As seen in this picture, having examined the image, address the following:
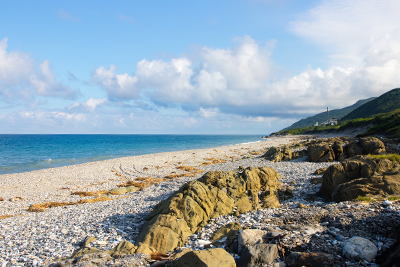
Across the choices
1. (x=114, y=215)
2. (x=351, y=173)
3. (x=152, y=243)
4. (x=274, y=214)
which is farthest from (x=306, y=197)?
(x=114, y=215)

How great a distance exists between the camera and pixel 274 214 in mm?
9641

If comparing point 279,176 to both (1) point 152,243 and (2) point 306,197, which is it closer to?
(2) point 306,197

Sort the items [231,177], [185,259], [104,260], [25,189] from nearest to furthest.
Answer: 1. [185,259]
2. [104,260]
3. [231,177]
4. [25,189]

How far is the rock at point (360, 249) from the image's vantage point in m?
5.55

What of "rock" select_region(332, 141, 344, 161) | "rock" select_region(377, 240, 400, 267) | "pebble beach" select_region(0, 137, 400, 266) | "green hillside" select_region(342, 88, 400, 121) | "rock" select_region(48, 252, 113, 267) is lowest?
"pebble beach" select_region(0, 137, 400, 266)

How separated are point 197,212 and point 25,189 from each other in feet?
62.7

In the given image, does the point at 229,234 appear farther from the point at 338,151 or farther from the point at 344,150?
the point at 344,150

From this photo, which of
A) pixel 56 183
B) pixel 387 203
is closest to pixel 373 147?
pixel 387 203

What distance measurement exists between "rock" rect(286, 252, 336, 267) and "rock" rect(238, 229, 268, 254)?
1.25m

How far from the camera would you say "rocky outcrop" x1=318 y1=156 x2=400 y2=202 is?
9766mm

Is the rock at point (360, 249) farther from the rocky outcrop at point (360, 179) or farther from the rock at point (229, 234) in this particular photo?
the rocky outcrop at point (360, 179)

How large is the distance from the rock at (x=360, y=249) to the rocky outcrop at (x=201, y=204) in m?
4.97

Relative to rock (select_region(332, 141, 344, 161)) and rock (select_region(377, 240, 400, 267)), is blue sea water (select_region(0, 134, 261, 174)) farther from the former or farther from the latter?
rock (select_region(377, 240, 400, 267))

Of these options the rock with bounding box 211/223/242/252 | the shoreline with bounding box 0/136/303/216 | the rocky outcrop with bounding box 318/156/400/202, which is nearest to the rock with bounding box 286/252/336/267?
the rock with bounding box 211/223/242/252
